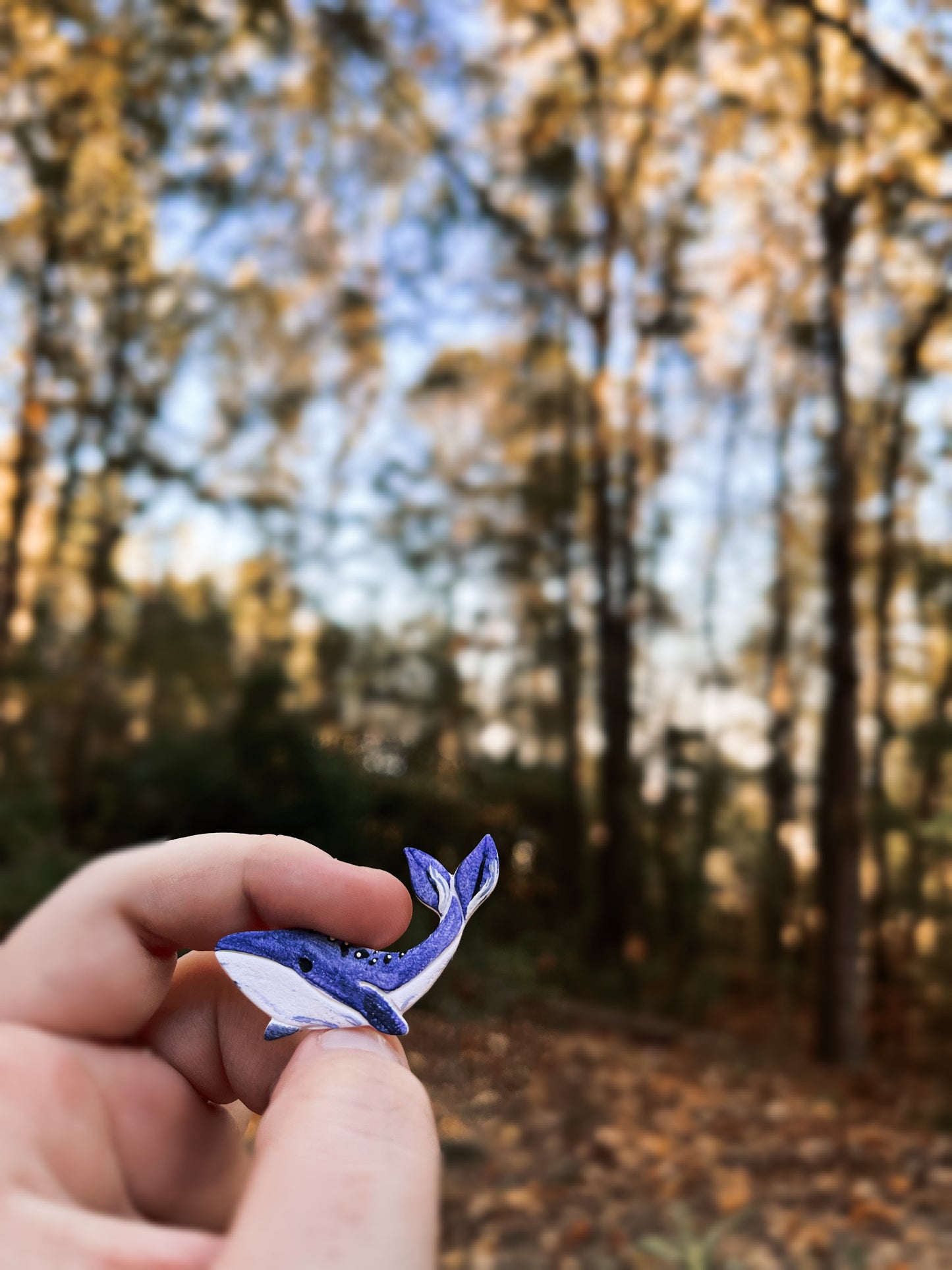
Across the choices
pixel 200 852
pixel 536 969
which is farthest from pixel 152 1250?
pixel 536 969

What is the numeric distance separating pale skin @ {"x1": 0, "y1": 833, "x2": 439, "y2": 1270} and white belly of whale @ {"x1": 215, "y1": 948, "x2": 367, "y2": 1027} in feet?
0.05

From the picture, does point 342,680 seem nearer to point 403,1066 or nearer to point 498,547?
point 498,547

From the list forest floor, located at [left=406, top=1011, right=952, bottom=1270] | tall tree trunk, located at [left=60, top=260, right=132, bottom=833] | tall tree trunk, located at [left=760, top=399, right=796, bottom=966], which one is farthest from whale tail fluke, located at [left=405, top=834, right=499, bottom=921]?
tall tree trunk, located at [left=760, top=399, right=796, bottom=966]

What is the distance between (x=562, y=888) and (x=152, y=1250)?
21.2 feet

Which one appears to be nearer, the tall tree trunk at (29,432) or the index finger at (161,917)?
the index finger at (161,917)

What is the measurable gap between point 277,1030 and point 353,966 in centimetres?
8

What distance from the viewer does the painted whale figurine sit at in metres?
0.81

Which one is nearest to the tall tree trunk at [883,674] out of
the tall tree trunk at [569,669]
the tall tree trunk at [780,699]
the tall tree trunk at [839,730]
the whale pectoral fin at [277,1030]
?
the tall tree trunk at [780,699]

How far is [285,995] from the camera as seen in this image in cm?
82

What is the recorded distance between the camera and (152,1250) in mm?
646

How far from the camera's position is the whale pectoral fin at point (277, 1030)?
2.70 ft

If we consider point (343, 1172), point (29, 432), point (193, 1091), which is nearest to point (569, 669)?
point (29, 432)

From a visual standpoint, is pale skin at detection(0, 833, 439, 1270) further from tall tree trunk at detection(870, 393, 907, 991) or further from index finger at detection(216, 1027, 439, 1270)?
tall tree trunk at detection(870, 393, 907, 991)

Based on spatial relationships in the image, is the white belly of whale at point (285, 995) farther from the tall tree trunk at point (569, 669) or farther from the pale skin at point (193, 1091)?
the tall tree trunk at point (569, 669)
